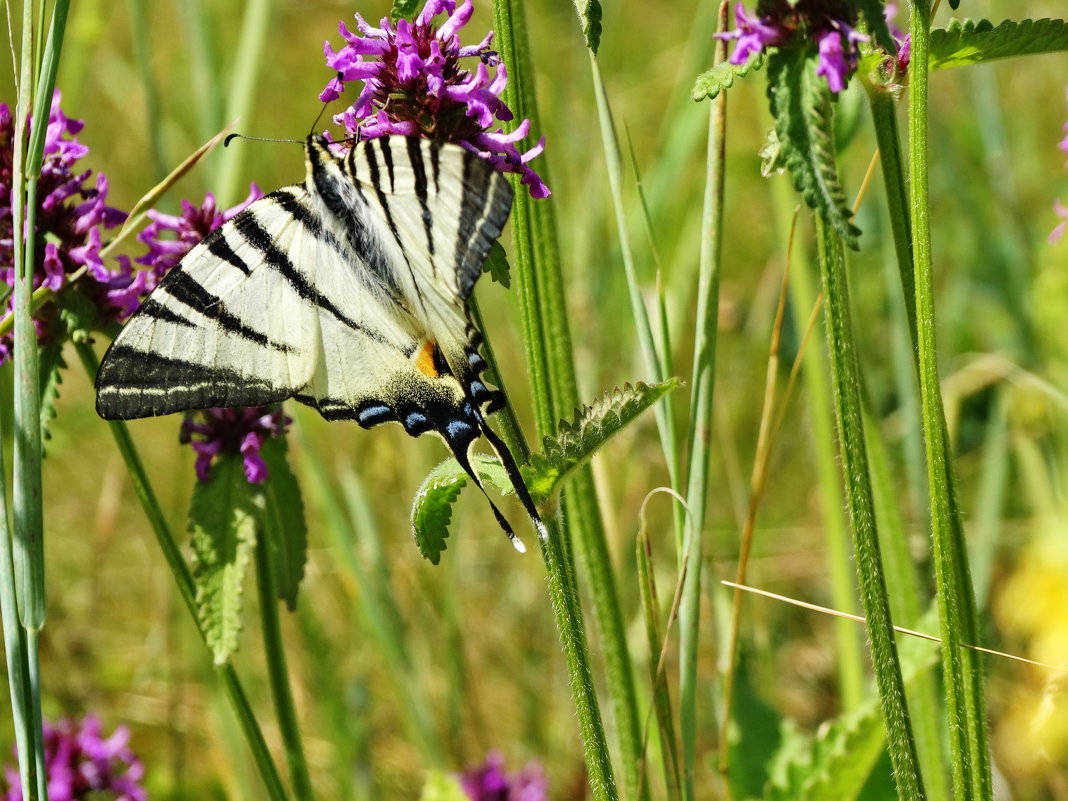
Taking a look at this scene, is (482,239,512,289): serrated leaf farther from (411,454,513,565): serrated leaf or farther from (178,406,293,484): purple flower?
(178,406,293,484): purple flower

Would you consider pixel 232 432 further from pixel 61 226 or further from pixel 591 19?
pixel 591 19

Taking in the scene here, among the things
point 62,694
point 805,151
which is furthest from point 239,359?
point 62,694

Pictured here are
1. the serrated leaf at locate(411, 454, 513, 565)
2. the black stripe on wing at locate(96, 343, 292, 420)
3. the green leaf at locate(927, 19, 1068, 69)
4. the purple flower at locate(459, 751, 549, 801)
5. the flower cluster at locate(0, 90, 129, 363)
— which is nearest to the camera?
the green leaf at locate(927, 19, 1068, 69)

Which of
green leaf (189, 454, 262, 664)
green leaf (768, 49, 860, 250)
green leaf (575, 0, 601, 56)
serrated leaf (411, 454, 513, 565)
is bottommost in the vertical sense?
green leaf (189, 454, 262, 664)

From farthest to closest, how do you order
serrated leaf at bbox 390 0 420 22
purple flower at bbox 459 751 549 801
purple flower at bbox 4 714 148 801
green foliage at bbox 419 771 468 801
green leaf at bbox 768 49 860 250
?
purple flower at bbox 459 751 549 801, purple flower at bbox 4 714 148 801, green foliage at bbox 419 771 468 801, serrated leaf at bbox 390 0 420 22, green leaf at bbox 768 49 860 250

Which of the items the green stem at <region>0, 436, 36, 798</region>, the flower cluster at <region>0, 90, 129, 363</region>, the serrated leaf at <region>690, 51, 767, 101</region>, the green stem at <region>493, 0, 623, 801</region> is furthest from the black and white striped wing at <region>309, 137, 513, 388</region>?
the green stem at <region>0, 436, 36, 798</region>

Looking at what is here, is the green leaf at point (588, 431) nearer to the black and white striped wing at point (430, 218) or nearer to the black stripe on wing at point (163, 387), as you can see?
the black and white striped wing at point (430, 218)

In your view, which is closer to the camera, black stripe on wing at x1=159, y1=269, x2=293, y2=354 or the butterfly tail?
the butterfly tail
